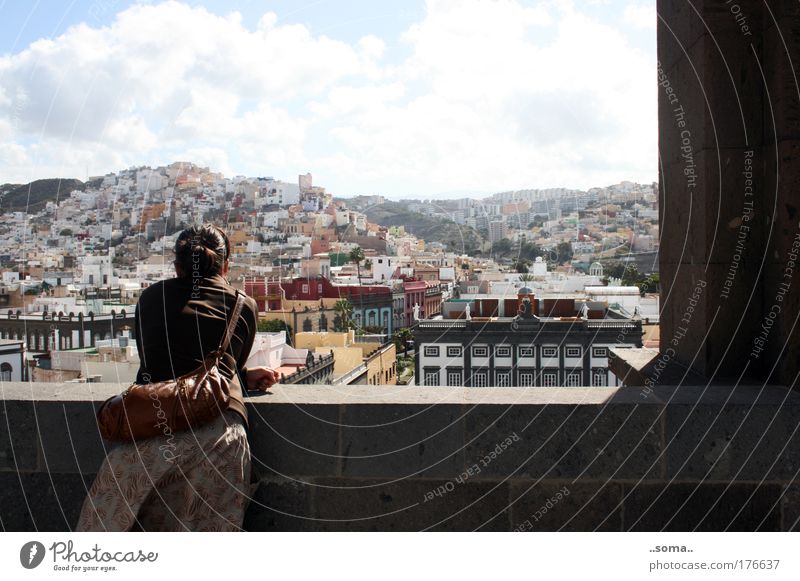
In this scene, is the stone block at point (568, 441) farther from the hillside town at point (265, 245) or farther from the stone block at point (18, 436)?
the stone block at point (18, 436)

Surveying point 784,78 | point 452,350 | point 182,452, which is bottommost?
point 452,350

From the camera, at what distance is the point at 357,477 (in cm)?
269

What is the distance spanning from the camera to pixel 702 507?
8.63ft

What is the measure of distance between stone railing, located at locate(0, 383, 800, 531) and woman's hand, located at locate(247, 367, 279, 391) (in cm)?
6

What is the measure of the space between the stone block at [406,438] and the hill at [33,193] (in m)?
1.92

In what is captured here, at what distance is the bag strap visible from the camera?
2416 millimetres

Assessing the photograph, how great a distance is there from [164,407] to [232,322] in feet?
1.20

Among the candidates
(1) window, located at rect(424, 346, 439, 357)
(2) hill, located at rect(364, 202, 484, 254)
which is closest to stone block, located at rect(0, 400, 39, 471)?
(2) hill, located at rect(364, 202, 484, 254)

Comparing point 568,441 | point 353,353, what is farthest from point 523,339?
point 568,441

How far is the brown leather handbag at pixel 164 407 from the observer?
2254 mm

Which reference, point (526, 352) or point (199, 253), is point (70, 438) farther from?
point (526, 352)

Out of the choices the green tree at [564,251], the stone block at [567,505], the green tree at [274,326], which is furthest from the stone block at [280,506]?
the green tree at [274,326]

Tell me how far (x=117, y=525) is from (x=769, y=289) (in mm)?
2602
